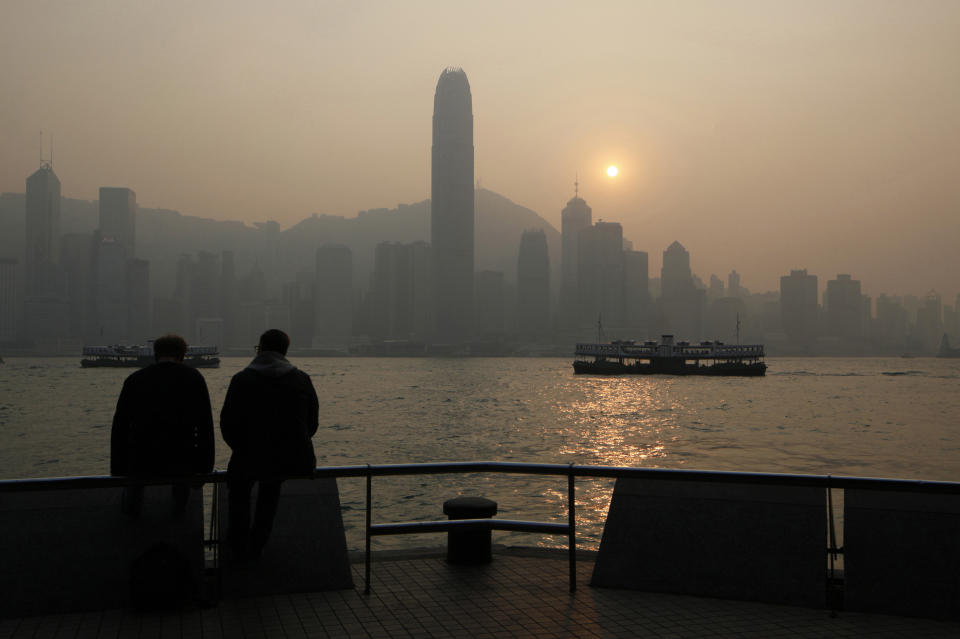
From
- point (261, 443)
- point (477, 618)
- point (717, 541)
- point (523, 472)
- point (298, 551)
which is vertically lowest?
point (477, 618)

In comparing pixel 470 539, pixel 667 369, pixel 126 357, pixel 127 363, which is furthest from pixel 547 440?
pixel 126 357

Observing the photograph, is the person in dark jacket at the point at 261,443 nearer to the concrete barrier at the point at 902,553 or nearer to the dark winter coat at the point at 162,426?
the dark winter coat at the point at 162,426

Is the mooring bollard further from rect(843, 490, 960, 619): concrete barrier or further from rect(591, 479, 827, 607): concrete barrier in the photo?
rect(843, 490, 960, 619): concrete barrier

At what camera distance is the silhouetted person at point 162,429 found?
575 centimetres

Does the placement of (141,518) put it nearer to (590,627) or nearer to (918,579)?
(590,627)

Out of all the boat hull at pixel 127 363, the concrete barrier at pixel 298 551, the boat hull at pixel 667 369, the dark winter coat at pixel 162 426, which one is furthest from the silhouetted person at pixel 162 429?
the boat hull at pixel 127 363

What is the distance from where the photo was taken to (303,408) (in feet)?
20.1

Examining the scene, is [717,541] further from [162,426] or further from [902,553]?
[162,426]

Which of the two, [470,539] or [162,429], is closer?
[162,429]

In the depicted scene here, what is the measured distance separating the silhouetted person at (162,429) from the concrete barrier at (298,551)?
16.4 inches

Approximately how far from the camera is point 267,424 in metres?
6.00

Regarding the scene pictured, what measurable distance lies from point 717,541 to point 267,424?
358 centimetres

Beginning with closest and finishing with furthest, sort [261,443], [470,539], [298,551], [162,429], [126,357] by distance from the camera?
[162,429], [261,443], [298,551], [470,539], [126,357]

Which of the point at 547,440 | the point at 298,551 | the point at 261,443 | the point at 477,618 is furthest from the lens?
the point at 547,440
